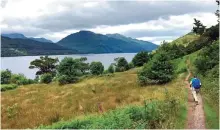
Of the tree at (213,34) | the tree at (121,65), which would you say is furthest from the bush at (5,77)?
the tree at (213,34)

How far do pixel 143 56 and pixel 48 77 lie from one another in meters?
26.8

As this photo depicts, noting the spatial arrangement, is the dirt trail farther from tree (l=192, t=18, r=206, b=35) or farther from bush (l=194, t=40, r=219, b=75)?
tree (l=192, t=18, r=206, b=35)

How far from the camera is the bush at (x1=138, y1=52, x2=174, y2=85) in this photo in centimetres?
4247

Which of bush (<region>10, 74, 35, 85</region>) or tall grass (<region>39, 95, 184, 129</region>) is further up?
tall grass (<region>39, 95, 184, 129</region>)

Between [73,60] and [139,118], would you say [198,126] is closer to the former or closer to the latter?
[139,118]

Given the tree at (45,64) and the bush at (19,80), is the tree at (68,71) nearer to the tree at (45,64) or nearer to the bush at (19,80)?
the bush at (19,80)

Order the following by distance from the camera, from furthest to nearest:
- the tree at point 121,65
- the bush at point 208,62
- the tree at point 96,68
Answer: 1. the tree at point 121,65
2. the tree at point 96,68
3. the bush at point 208,62

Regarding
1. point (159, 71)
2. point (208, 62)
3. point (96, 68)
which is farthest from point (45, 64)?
point (208, 62)

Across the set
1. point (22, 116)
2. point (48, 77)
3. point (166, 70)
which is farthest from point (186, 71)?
point (48, 77)

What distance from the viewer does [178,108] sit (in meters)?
18.2

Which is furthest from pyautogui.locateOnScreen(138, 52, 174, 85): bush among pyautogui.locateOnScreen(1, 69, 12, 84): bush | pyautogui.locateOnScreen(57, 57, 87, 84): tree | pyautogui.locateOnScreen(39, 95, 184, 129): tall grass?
pyautogui.locateOnScreen(1, 69, 12, 84): bush

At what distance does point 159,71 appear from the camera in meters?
43.1

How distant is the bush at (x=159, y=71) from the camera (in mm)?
42469

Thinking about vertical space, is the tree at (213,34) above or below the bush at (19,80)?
above
